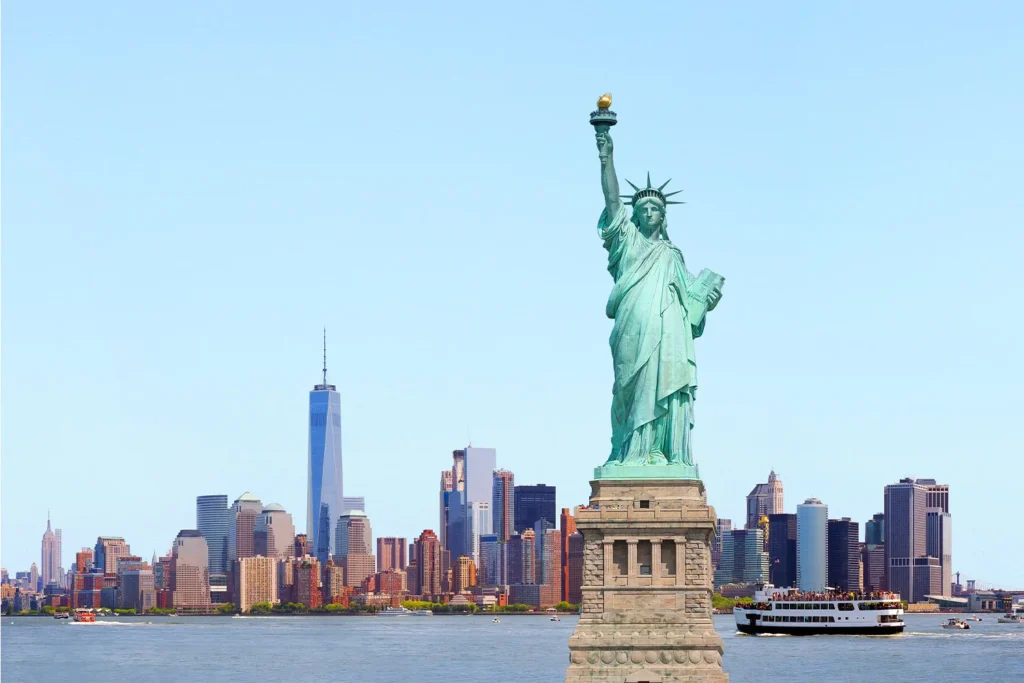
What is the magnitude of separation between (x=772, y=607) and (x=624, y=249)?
82.9m

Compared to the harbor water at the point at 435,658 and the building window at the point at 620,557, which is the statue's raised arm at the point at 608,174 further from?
the harbor water at the point at 435,658

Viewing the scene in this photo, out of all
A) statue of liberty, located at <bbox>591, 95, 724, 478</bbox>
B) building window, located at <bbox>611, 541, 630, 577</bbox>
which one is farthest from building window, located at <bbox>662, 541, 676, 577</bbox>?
statue of liberty, located at <bbox>591, 95, 724, 478</bbox>

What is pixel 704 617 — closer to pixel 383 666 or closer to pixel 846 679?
pixel 846 679

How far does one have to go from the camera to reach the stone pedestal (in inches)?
1615

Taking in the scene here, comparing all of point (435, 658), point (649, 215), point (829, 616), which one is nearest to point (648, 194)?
point (649, 215)

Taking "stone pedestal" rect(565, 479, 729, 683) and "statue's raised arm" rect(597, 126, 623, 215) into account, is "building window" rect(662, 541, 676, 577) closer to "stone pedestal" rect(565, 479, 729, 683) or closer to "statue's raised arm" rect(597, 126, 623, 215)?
"stone pedestal" rect(565, 479, 729, 683)

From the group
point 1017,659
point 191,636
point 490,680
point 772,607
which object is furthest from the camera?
point 191,636

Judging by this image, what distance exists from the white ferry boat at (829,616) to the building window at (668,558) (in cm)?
8089

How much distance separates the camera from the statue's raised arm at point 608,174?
142 feet

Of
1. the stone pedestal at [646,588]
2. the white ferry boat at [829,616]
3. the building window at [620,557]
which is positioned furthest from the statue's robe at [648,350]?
the white ferry boat at [829,616]

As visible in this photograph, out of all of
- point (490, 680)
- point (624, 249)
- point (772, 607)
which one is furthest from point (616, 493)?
point (772, 607)

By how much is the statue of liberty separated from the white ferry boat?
3155 inches

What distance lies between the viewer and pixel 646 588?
136ft

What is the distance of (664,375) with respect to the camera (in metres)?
42.7
